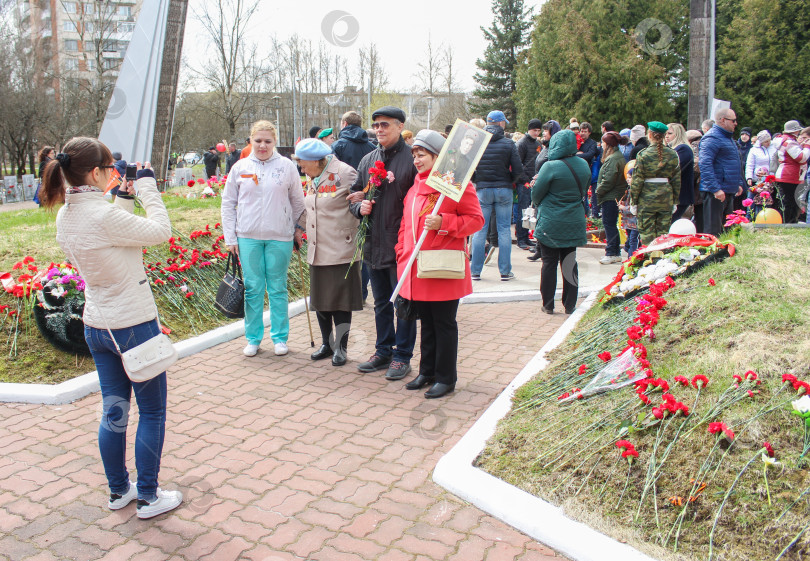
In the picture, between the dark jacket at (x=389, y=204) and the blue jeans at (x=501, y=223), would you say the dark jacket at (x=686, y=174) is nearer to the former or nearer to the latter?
the blue jeans at (x=501, y=223)

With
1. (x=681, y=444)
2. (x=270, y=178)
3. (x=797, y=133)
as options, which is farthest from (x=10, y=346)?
A: (x=797, y=133)

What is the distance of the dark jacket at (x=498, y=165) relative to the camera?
855cm

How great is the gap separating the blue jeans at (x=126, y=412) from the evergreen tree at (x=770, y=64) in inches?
1182

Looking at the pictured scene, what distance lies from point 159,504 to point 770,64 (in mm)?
31303

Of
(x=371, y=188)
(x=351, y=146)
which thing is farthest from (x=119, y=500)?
(x=351, y=146)

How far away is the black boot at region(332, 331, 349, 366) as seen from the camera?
563cm

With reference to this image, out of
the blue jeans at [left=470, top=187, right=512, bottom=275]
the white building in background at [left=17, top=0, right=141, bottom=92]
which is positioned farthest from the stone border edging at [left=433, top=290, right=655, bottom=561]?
the white building in background at [left=17, top=0, right=141, bottom=92]

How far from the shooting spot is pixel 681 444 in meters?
3.21

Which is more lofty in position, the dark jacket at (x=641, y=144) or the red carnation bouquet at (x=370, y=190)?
the dark jacket at (x=641, y=144)

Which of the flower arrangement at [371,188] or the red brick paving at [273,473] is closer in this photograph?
the red brick paving at [273,473]

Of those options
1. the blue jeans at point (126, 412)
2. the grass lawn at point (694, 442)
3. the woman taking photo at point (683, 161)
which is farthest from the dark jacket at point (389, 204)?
the woman taking photo at point (683, 161)

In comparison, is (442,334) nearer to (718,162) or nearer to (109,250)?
(109,250)

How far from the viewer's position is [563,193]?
6.85 metres

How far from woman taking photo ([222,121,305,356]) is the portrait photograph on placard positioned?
1803 millimetres
